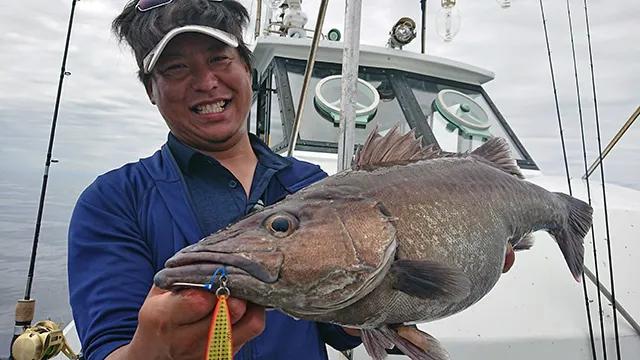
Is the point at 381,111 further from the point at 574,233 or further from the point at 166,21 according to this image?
the point at 166,21

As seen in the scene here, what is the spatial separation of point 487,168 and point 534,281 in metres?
1.58

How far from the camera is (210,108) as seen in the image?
206 cm

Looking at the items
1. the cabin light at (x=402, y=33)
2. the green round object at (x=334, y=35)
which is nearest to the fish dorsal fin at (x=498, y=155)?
the cabin light at (x=402, y=33)

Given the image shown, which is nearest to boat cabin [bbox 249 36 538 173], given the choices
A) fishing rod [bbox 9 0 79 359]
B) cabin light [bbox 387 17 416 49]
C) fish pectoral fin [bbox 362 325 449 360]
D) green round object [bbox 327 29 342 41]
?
cabin light [bbox 387 17 416 49]

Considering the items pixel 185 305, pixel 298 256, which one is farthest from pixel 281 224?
pixel 185 305

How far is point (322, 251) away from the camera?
1424mm

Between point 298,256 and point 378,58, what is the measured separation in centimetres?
457

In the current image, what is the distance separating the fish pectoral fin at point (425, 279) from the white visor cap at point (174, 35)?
105 centimetres

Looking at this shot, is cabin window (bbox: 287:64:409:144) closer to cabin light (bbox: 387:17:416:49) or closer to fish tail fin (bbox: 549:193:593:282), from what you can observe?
cabin light (bbox: 387:17:416:49)

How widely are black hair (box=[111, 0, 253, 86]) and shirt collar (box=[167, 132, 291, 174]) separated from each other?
29cm

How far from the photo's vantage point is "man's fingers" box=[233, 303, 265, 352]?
135cm

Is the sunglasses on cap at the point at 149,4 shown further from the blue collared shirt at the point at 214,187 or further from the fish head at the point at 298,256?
the fish head at the point at 298,256

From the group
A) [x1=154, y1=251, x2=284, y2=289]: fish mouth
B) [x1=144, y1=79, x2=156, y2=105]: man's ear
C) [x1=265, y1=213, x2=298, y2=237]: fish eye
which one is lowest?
[x1=154, y1=251, x2=284, y2=289]: fish mouth

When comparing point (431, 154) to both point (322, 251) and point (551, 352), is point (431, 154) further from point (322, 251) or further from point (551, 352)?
point (551, 352)
